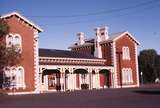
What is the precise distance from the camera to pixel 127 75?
54438mm

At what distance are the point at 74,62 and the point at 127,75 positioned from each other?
1059cm

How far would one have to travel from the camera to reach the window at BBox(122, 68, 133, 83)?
53.7 meters

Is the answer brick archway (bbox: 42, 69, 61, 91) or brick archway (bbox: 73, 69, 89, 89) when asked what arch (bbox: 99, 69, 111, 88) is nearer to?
brick archway (bbox: 73, 69, 89, 89)

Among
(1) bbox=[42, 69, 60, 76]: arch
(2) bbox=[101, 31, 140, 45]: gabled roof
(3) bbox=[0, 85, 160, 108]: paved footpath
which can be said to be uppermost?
(2) bbox=[101, 31, 140, 45]: gabled roof

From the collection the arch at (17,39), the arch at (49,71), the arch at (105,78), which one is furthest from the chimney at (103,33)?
the arch at (17,39)

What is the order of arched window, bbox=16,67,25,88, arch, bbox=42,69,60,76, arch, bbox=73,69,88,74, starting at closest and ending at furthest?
arched window, bbox=16,67,25,88, arch, bbox=42,69,60,76, arch, bbox=73,69,88,74

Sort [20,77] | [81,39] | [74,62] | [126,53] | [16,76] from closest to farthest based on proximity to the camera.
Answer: [16,76] < [20,77] < [74,62] < [126,53] < [81,39]

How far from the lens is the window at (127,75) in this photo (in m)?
53.7

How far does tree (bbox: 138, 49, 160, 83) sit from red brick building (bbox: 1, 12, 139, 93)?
25.5m

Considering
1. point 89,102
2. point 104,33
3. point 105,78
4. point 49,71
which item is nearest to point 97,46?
point 104,33

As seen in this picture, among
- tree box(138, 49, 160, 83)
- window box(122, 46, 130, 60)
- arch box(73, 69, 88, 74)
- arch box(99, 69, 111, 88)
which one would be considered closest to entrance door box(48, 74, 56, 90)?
arch box(73, 69, 88, 74)

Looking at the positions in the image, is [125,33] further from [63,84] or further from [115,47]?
[63,84]

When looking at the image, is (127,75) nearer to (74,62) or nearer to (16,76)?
(74,62)

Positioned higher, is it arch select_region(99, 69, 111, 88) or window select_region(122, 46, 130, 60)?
window select_region(122, 46, 130, 60)
